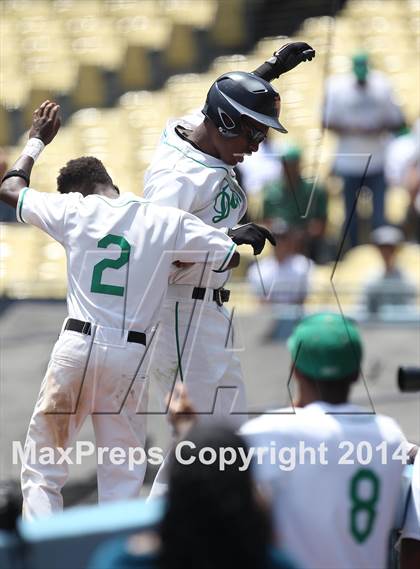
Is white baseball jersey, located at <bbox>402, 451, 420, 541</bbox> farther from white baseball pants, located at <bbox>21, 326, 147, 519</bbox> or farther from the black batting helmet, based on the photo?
the black batting helmet

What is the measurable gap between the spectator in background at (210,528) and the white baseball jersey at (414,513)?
127 centimetres

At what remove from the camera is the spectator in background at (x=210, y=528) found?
251cm

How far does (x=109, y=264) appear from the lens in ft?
16.1

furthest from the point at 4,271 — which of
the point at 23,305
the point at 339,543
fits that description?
the point at 339,543

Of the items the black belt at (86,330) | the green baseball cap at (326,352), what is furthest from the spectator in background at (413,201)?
the green baseball cap at (326,352)

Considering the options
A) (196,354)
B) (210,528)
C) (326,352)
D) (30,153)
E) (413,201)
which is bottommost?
(413,201)

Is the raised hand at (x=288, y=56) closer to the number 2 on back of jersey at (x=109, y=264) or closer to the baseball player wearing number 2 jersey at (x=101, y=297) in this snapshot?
the baseball player wearing number 2 jersey at (x=101, y=297)

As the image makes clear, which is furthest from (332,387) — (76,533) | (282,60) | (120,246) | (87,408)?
(282,60)

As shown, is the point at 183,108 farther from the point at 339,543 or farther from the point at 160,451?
the point at 339,543

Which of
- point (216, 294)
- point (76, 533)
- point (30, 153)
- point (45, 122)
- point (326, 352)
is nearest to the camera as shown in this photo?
point (76, 533)

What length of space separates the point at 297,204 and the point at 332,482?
5.83 meters

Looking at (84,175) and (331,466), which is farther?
(84,175)

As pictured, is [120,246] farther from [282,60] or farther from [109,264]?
[282,60]

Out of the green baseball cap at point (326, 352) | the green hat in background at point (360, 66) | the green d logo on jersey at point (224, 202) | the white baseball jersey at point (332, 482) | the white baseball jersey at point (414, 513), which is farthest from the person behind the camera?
the green hat in background at point (360, 66)
